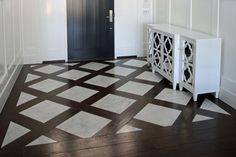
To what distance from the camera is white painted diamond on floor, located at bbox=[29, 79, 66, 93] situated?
208 inches

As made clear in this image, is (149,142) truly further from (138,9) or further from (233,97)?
(138,9)

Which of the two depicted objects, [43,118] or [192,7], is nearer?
[43,118]

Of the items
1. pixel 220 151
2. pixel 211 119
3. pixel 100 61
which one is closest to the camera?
pixel 220 151

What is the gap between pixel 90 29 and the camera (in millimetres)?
7199

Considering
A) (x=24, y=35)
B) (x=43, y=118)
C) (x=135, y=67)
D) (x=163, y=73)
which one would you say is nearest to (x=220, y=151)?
(x=43, y=118)

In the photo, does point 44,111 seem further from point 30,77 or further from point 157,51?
point 157,51

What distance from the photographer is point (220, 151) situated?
3.22 metres

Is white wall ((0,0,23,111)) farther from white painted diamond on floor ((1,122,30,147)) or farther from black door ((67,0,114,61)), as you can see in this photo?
black door ((67,0,114,61))

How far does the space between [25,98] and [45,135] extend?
1.38 meters

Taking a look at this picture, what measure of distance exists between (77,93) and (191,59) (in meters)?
1.73

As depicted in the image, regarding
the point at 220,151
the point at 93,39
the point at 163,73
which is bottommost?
the point at 220,151

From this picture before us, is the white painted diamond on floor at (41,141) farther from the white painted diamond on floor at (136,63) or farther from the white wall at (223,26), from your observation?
the white painted diamond on floor at (136,63)

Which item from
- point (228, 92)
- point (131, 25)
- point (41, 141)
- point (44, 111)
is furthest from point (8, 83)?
point (131, 25)

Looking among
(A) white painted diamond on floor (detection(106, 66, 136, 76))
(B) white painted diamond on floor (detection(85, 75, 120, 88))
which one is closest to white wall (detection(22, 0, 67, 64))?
(A) white painted diamond on floor (detection(106, 66, 136, 76))
